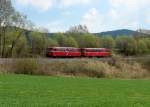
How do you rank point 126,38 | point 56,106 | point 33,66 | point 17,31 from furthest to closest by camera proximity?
point 126,38
point 17,31
point 33,66
point 56,106

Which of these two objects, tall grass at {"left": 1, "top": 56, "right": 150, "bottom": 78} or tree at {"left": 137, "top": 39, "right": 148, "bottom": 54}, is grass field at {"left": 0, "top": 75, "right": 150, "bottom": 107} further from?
tree at {"left": 137, "top": 39, "right": 148, "bottom": 54}

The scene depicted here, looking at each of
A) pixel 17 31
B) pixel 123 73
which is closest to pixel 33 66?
pixel 123 73

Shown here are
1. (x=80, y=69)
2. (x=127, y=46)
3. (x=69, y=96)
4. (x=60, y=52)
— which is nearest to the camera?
(x=69, y=96)

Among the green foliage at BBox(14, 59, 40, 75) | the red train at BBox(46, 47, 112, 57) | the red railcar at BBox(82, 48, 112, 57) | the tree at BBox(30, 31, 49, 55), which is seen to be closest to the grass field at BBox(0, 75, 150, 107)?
the green foliage at BBox(14, 59, 40, 75)

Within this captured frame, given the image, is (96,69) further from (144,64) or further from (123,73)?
(144,64)

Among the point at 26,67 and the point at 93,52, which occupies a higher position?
the point at 93,52

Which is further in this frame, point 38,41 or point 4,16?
point 38,41

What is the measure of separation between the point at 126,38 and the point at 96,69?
76124 mm

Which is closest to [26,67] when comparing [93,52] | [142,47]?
[93,52]

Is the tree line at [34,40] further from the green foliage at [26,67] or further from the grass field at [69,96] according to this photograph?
the grass field at [69,96]

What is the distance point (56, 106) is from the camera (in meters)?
14.2

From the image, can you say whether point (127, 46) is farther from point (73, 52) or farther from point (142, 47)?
point (73, 52)

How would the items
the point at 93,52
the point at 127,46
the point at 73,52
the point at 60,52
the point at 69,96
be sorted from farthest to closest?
the point at 127,46
the point at 93,52
the point at 73,52
the point at 60,52
the point at 69,96

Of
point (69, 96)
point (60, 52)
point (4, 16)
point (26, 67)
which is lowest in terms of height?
point (26, 67)
